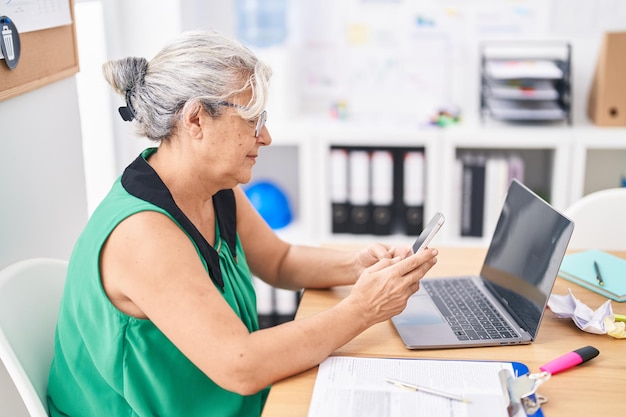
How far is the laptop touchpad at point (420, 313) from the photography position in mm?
1474

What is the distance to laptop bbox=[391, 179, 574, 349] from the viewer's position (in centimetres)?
139

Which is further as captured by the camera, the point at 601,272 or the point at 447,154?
the point at 447,154

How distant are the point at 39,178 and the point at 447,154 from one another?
1626 mm

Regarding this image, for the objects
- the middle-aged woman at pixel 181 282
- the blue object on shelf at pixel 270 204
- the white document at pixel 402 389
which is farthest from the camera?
the blue object on shelf at pixel 270 204

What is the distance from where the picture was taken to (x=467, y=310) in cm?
154

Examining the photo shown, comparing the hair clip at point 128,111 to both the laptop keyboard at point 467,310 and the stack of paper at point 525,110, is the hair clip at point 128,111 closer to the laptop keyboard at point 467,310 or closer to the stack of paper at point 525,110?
the laptop keyboard at point 467,310

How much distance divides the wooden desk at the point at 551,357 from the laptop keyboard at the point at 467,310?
52 mm

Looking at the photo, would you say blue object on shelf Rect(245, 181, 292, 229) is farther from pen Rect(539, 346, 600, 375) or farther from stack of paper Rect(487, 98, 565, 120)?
pen Rect(539, 346, 600, 375)

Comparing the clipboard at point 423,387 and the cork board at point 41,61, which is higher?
the cork board at point 41,61

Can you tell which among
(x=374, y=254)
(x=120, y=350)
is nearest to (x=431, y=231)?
(x=374, y=254)

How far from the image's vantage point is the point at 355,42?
10.4ft

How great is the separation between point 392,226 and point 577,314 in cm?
158

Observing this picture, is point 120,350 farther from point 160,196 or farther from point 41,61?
point 41,61

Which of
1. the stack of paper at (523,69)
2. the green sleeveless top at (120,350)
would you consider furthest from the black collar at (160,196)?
the stack of paper at (523,69)
